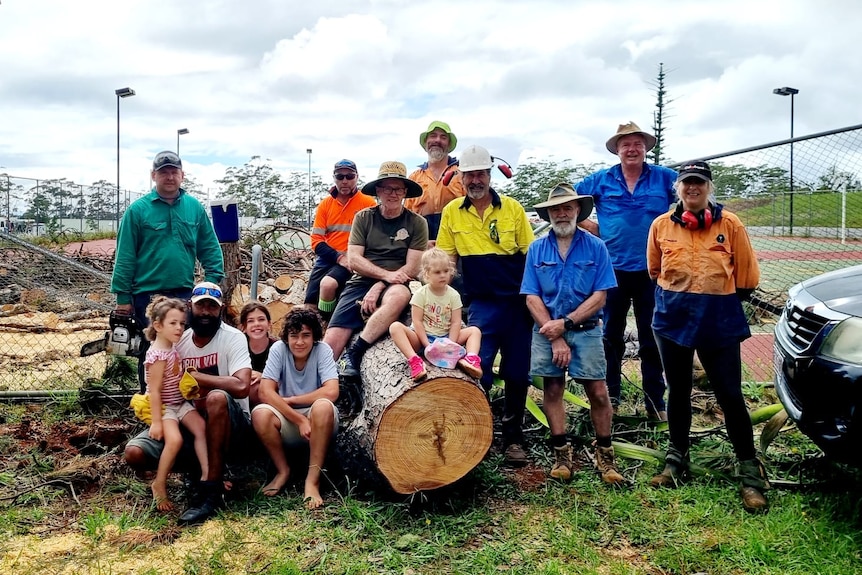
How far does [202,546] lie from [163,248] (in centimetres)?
247

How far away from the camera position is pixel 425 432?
3752 mm

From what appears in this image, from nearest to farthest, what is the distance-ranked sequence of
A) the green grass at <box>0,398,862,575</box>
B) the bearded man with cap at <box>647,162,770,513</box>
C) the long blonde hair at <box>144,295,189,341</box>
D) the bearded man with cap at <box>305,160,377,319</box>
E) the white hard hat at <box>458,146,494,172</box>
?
1. the green grass at <box>0,398,862,575</box>
2. the bearded man with cap at <box>647,162,770,513</box>
3. the long blonde hair at <box>144,295,189,341</box>
4. the white hard hat at <box>458,146,494,172</box>
5. the bearded man with cap at <box>305,160,377,319</box>

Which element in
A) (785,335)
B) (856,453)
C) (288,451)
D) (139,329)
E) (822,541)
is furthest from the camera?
(139,329)

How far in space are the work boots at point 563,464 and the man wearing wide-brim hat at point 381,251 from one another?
1.59 meters

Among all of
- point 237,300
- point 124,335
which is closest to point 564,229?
point 124,335

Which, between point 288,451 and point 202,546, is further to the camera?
point 288,451

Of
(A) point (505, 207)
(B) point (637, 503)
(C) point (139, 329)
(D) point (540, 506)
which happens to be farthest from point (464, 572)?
(C) point (139, 329)

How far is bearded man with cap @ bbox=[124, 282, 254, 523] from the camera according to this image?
3.92 meters

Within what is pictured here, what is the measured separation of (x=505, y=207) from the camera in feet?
15.6

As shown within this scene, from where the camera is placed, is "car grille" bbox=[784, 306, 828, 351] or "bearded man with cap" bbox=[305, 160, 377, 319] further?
"bearded man with cap" bbox=[305, 160, 377, 319]

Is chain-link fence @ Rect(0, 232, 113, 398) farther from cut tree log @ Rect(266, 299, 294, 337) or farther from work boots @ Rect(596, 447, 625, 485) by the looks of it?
work boots @ Rect(596, 447, 625, 485)

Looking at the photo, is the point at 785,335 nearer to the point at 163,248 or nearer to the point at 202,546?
the point at 202,546

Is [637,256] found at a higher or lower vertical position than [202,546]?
higher

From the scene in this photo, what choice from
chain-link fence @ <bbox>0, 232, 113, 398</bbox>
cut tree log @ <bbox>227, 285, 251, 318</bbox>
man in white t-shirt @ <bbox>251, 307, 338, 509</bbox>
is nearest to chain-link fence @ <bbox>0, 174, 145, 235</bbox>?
chain-link fence @ <bbox>0, 232, 113, 398</bbox>
